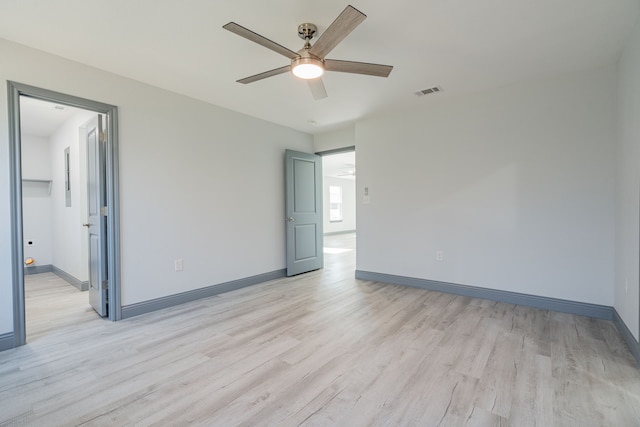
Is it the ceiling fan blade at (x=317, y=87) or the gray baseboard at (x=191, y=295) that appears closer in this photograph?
the ceiling fan blade at (x=317, y=87)

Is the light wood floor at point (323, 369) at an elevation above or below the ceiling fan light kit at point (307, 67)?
below

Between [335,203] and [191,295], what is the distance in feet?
28.9

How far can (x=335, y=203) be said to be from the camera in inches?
472

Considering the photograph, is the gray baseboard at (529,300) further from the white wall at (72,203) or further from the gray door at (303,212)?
the white wall at (72,203)

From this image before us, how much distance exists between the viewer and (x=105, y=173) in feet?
9.76

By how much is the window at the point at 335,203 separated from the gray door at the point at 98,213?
28.9 ft

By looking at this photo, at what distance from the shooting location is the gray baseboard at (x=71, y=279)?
4.03 metres

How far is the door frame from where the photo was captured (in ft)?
7.80

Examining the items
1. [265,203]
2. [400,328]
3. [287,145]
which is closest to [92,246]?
[265,203]

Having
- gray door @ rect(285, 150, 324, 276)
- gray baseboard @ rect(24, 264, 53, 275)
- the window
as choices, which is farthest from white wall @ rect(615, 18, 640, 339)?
the window

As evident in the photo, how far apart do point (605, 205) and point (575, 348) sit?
4.81 feet

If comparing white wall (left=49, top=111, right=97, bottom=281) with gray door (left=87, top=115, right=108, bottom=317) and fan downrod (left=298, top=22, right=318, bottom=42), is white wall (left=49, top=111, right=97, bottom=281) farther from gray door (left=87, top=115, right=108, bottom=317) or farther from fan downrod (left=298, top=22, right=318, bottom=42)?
fan downrod (left=298, top=22, right=318, bottom=42)

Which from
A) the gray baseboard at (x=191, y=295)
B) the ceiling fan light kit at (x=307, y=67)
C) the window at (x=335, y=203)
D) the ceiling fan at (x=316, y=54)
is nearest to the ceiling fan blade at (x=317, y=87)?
the ceiling fan at (x=316, y=54)

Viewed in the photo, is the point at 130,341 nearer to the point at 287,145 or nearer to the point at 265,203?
the point at 265,203
